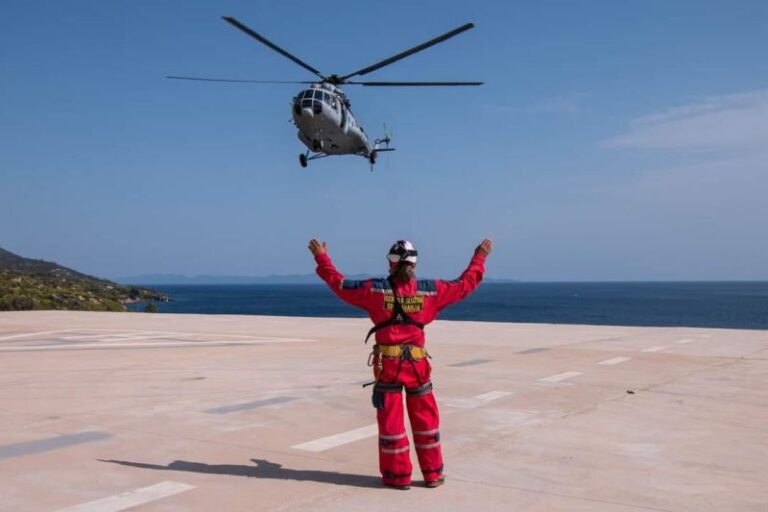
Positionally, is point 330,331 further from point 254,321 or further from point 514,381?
point 514,381

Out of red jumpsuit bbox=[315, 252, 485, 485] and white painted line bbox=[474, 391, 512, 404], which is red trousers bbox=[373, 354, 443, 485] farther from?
white painted line bbox=[474, 391, 512, 404]

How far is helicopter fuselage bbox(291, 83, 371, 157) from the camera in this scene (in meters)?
22.7

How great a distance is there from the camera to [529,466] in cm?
659

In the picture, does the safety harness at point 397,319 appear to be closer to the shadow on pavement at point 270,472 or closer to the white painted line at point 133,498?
the shadow on pavement at point 270,472

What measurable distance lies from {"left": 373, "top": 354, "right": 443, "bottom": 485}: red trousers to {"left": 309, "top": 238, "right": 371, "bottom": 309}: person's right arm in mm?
513

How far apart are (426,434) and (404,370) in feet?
1.78

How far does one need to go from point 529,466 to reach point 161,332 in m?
17.5

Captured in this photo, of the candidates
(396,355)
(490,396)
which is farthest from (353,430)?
(490,396)

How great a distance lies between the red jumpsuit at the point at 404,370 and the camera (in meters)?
5.97

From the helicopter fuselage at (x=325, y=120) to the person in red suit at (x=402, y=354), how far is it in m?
16.8

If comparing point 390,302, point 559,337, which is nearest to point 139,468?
point 390,302

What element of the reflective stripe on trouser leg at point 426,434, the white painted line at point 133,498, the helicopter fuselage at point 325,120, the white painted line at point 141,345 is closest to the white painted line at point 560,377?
the reflective stripe on trouser leg at point 426,434

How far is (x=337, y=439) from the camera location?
7699 mm

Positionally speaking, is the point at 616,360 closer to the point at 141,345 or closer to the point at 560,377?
the point at 560,377
